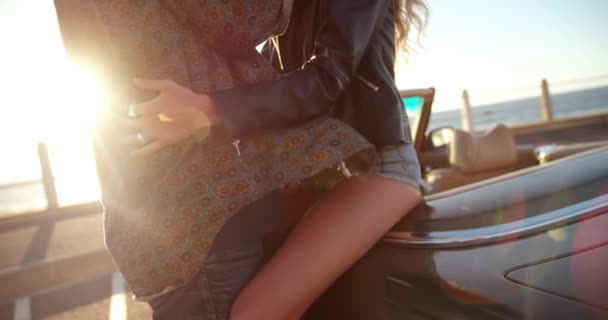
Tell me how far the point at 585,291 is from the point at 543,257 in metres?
0.10

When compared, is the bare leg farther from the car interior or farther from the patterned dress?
the car interior

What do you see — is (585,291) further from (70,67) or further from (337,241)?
(70,67)

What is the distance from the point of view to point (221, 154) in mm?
926

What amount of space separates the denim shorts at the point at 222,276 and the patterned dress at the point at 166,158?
0.08 ft

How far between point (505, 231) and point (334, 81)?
0.50 m

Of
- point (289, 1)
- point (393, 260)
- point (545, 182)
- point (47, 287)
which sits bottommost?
point (47, 287)

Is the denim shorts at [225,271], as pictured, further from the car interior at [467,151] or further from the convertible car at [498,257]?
the car interior at [467,151]

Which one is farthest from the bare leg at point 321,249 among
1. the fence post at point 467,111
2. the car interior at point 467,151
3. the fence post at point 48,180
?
the fence post at point 467,111

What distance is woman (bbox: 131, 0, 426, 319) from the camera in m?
0.87

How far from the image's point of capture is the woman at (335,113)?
873 millimetres

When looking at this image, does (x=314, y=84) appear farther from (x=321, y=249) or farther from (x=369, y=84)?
(x=321, y=249)

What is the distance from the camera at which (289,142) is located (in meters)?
0.98

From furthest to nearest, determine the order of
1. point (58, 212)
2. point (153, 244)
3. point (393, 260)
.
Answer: point (58, 212) < point (393, 260) < point (153, 244)

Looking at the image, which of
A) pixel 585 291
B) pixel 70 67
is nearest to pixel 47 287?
pixel 70 67
